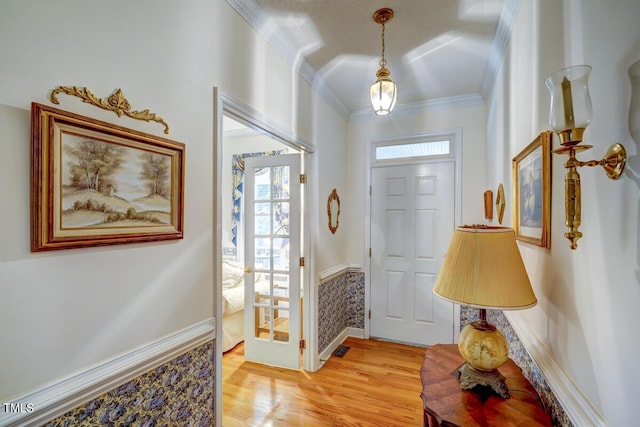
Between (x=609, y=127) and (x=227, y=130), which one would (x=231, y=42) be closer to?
(x=609, y=127)

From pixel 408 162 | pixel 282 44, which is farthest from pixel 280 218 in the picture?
pixel 408 162

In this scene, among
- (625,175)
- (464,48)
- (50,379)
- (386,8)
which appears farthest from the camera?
(464,48)

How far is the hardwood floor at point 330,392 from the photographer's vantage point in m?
2.13

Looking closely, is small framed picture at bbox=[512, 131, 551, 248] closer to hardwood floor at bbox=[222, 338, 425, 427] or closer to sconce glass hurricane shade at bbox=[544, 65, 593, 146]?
sconce glass hurricane shade at bbox=[544, 65, 593, 146]

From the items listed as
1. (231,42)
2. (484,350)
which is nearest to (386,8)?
(231,42)

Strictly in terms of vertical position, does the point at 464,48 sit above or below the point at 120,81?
above

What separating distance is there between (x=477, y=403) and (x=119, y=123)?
1746 mm

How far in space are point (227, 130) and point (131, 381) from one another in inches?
148

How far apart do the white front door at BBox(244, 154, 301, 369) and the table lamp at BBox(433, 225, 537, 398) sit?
174cm

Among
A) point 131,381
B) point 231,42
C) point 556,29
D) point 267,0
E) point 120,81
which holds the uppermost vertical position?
point 267,0

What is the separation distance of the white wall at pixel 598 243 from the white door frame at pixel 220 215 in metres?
1.55

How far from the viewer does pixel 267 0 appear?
1788 millimetres

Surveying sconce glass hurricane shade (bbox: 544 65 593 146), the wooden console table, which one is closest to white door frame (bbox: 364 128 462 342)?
the wooden console table

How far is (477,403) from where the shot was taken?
1.13 metres
